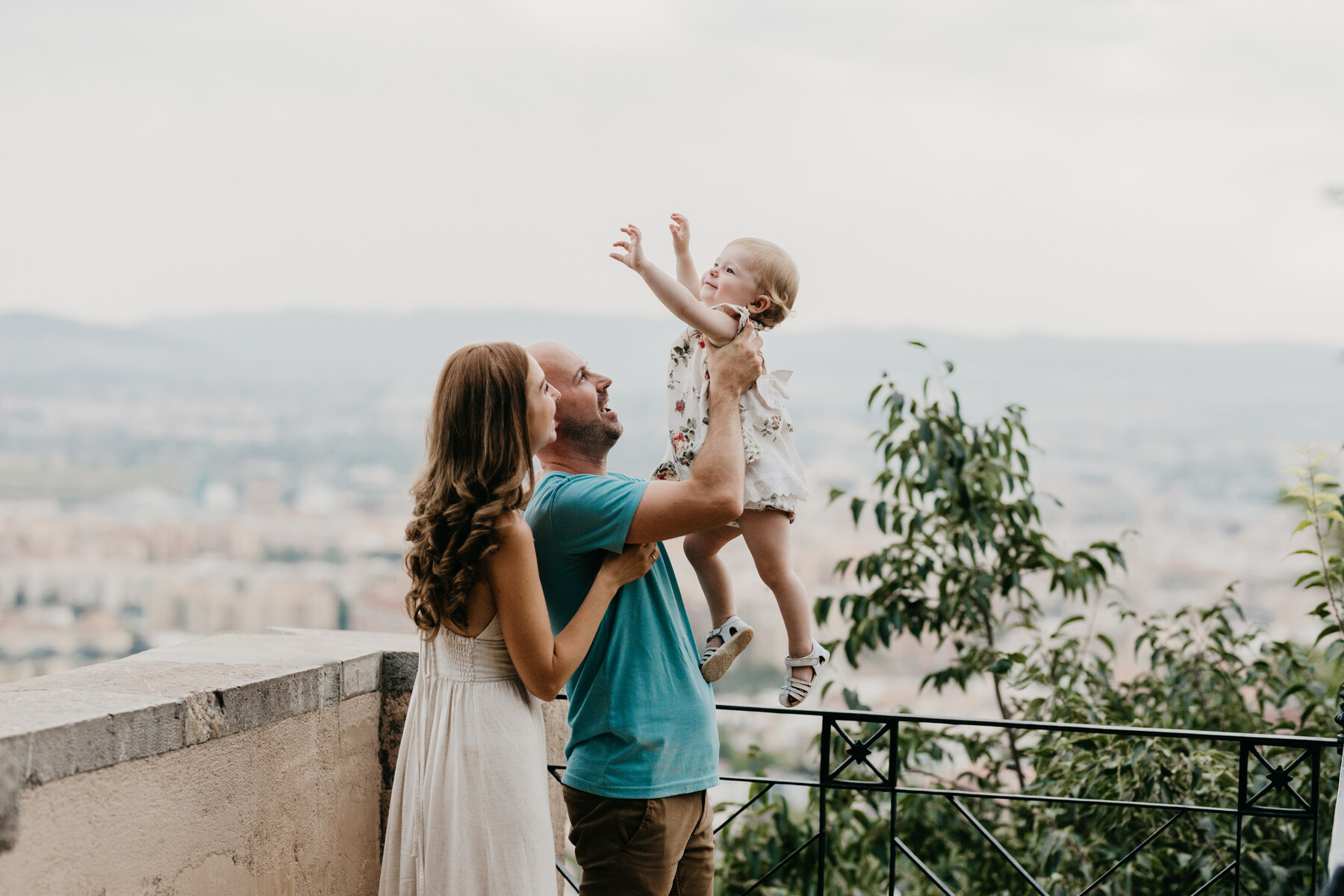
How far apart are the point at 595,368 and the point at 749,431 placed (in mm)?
332

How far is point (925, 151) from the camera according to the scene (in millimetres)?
17172

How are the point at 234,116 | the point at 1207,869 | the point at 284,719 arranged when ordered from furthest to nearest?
the point at 234,116, the point at 1207,869, the point at 284,719

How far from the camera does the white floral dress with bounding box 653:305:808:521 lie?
212 cm

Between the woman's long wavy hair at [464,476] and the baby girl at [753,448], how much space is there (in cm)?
49

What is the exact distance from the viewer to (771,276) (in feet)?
7.11

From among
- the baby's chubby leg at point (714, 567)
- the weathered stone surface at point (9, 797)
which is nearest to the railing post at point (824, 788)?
the baby's chubby leg at point (714, 567)

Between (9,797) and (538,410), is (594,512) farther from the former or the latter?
(9,797)

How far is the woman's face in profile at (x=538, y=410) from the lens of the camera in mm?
1713

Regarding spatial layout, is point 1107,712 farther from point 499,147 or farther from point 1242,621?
point 499,147

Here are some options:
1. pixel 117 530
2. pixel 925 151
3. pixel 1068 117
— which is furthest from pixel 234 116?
pixel 1068 117

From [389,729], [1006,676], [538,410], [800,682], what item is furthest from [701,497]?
[1006,676]

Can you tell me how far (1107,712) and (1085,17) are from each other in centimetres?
691

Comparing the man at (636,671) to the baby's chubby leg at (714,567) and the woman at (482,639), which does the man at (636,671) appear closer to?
the woman at (482,639)

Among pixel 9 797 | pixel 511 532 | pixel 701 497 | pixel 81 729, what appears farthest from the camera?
pixel 701 497
